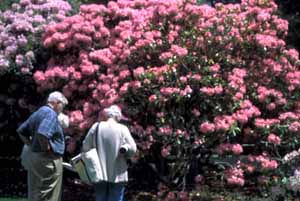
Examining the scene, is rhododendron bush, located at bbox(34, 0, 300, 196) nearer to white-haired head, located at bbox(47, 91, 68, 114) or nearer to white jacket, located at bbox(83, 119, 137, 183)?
white jacket, located at bbox(83, 119, 137, 183)

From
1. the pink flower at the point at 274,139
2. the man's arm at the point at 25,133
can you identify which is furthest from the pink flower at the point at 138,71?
the man's arm at the point at 25,133

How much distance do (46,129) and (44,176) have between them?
0.70 m

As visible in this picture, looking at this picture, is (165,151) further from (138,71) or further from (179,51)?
(179,51)

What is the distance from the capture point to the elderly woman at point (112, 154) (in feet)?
30.1

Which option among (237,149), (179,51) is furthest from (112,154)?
(179,51)

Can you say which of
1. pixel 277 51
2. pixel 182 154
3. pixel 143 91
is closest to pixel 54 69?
pixel 143 91

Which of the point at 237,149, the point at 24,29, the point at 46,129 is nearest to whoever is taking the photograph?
the point at 46,129

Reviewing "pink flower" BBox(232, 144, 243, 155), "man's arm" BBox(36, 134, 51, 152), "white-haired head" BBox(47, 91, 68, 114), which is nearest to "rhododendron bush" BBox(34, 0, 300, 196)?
"pink flower" BBox(232, 144, 243, 155)

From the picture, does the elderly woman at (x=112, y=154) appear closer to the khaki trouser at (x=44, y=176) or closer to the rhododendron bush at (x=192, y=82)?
the khaki trouser at (x=44, y=176)

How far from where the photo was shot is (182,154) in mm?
12391

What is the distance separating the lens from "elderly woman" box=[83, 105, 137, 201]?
9.16 metres

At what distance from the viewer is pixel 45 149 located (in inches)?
349

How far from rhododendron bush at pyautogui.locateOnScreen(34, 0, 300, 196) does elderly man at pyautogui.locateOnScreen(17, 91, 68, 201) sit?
10.2ft

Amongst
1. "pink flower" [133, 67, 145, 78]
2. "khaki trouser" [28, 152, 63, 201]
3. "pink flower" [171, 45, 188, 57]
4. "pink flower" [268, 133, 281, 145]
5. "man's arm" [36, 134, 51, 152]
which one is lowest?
"khaki trouser" [28, 152, 63, 201]
